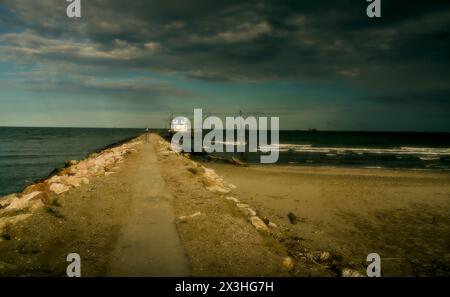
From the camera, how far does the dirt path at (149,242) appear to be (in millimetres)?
5137

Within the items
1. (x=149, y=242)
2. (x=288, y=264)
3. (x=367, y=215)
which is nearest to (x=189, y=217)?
(x=149, y=242)

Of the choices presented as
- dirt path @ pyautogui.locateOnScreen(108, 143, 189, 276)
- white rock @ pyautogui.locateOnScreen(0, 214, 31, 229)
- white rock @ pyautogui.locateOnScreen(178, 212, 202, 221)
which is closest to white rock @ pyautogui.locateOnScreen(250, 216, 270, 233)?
white rock @ pyautogui.locateOnScreen(178, 212, 202, 221)

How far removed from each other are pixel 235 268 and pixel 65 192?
7740 mm

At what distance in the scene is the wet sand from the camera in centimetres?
779

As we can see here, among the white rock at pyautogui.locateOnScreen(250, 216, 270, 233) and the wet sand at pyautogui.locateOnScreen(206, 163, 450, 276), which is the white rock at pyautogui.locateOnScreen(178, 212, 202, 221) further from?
the wet sand at pyautogui.locateOnScreen(206, 163, 450, 276)

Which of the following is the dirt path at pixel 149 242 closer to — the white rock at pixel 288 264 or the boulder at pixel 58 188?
the white rock at pixel 288 264

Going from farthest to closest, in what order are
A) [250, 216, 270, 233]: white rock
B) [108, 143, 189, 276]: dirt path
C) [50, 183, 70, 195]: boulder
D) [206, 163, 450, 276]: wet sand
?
[50, 183, 70, 195]: boulder < [250, 216, 270, 233]: white rock < [206, 163, 450, 276]: wet sand < [108, 143, 189, 276]: dirt path

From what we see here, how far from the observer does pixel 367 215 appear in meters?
11.5

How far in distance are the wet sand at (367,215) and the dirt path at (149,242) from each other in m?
3.93

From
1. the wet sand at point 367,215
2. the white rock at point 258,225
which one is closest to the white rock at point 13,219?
the white rock at point 258,225

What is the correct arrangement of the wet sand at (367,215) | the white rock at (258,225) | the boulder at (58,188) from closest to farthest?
the wet sand at (367,215) → the white rock at (258,225) → the boulder at (58,188)

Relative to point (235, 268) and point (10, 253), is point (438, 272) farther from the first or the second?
point (10, 253)

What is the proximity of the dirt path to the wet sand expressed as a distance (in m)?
3.93
